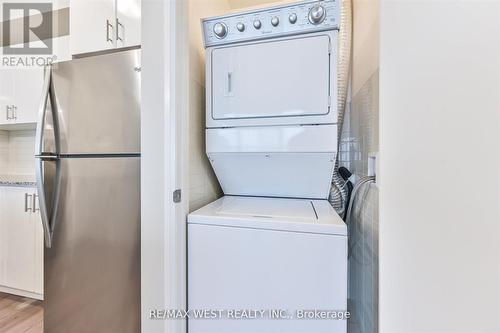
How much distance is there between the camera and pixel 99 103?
1176 millimetres

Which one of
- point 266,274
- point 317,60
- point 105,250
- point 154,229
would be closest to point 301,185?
point 266,274

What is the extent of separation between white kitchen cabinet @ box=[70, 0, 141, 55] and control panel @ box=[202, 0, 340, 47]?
0.46 meters

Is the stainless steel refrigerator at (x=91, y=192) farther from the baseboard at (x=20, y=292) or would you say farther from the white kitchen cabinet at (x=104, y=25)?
the baseboard at (x=20, y=292)

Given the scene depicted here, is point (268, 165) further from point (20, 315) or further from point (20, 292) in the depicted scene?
point (20, 292)

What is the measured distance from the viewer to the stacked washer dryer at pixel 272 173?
91 centimetres

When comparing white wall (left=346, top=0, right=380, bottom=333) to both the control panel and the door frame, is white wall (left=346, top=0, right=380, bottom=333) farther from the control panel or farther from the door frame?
the door frame

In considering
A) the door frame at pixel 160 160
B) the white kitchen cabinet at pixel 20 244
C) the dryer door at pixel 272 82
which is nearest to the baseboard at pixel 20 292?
the white kitchen cabinet at pixel 20 244

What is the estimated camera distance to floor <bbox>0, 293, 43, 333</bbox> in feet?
5.48

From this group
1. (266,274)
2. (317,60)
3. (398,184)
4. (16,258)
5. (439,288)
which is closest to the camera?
(439,288)

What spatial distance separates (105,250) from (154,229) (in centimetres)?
39

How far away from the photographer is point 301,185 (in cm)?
135

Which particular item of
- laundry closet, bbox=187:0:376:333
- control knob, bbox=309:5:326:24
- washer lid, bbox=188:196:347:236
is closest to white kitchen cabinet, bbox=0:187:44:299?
laundry closet, bbox=187:0:376:333

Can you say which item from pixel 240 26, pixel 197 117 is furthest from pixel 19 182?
pixel 240 26

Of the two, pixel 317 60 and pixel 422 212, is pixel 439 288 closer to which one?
pixel 422 212
